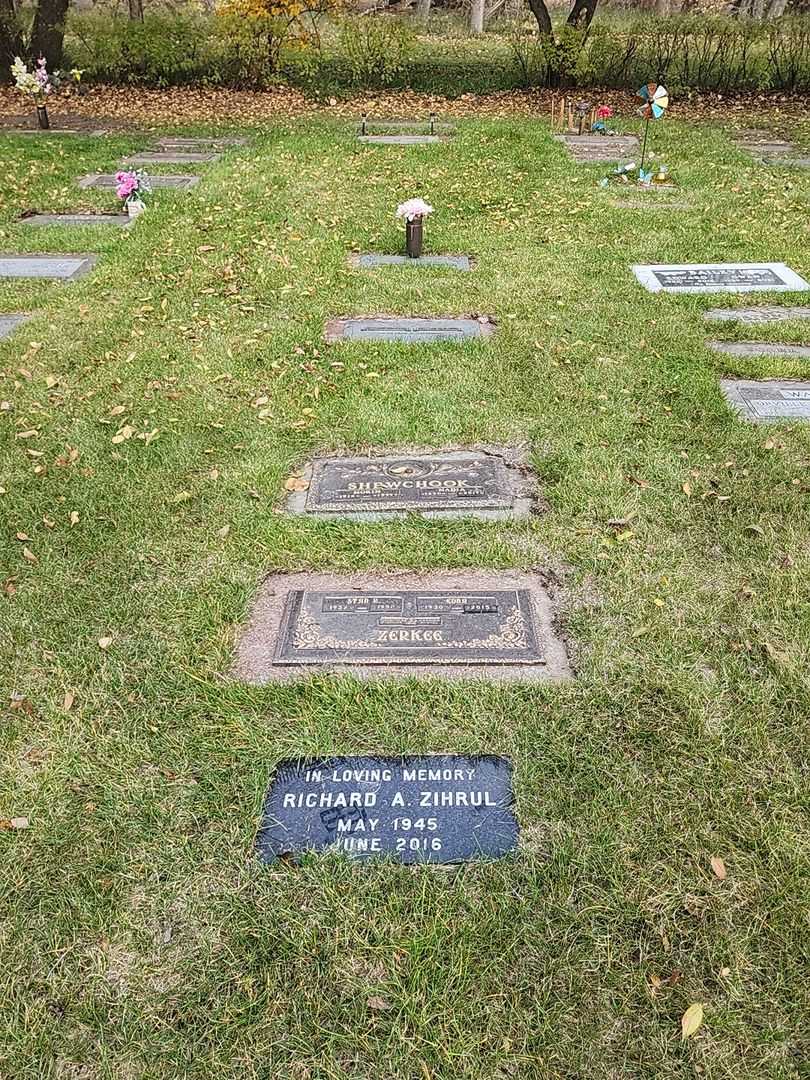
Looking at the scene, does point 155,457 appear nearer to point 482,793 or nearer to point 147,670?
point 147,670

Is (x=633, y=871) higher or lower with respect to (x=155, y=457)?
lower

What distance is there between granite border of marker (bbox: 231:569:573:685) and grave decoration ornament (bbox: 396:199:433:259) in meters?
4.55

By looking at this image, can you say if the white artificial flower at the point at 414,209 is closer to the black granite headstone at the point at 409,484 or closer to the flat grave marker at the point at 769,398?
the flat grave marker at the point at 769,398

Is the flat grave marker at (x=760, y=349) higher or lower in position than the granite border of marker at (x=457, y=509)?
higher

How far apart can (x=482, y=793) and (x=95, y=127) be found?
42.7 feet

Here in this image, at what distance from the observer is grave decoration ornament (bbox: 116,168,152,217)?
820 centimetres

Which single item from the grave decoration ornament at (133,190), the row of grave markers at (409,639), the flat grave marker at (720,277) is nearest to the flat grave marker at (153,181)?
the grave decoration ornament at (133,190)

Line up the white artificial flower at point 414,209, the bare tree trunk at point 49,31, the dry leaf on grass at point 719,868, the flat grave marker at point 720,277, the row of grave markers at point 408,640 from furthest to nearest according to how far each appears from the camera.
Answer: the bare tree trunk at point 49,31, the white artificial flower at point 414,209, the flat grave marker at point 720,277, the row of grave markers at point 408,640, the dry leaf on grass at point 719,868

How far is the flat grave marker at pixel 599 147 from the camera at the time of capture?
10680 mm

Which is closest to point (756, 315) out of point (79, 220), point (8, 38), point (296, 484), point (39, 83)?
point (296, 484)

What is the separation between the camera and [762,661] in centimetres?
327

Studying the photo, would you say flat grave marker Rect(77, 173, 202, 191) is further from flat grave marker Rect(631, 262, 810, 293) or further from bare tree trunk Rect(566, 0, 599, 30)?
bare tree trunk Rect(566, 0, 599, 30)

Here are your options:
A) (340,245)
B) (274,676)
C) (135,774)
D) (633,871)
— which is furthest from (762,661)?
(340,245)

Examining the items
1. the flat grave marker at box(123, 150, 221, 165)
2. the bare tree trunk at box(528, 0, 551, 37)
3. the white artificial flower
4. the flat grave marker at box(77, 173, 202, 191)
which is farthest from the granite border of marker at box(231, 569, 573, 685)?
the bare tree trunk at box(528, 0, 551, 37)
